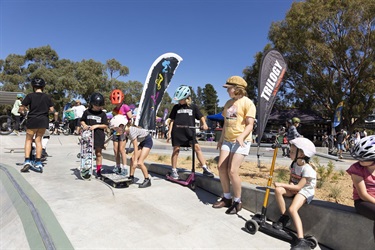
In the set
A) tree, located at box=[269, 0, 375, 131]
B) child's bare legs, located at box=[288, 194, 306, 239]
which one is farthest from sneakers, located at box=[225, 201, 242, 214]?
tree, located at box=[269, 0, 375, 131]

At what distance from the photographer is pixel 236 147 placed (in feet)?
11.3

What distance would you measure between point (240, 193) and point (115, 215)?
1.72 meters

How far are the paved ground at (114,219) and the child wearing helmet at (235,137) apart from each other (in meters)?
0.27

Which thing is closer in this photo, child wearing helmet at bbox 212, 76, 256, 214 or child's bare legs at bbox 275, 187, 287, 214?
child's bare legs at bbox 275, 187, 287, 214

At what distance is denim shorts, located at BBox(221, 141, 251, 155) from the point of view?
3.41 metres

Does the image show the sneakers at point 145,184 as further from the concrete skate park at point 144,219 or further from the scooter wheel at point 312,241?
the scooter wheel at point 312,241

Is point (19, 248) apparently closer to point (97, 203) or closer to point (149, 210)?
point (97, 203)

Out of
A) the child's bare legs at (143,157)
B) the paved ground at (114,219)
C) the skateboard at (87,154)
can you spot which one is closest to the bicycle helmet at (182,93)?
the child's bare legs at (143,157)

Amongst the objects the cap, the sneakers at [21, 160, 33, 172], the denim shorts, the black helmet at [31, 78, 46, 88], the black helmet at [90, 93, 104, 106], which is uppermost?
the cap

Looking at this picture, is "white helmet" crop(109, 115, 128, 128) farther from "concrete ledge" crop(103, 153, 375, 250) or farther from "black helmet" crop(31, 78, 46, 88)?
"concrete ledge" crop(103, 153, 375, 250)

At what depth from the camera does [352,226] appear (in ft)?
8.32

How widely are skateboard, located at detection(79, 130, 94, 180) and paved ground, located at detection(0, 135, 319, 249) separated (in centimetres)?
28

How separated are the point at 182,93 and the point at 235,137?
1588 mm

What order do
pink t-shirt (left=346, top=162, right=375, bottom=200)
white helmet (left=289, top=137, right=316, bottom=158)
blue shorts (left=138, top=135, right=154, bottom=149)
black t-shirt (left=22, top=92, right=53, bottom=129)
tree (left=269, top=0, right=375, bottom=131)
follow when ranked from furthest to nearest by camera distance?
tree (left=269, top=0, right=375, bottom=131), black t-shirt (left=22, top=92, right=53, bottom=129), blue shorts (left=138, top=135, right=154, bottom=149), white helmet (left=289, top=137, right=316, bottom=158), pink t-shirt (left=346, top=162, right=375, bottom=200)
